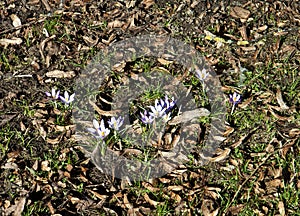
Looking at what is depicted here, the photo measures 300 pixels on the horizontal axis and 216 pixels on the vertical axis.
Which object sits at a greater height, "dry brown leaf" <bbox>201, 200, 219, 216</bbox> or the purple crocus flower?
the purple crocus flower

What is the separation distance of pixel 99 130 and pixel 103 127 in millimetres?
35

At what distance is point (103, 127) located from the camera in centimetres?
328

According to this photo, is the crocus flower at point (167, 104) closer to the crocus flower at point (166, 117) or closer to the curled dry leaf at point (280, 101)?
the crocus flower at point (166, 117)

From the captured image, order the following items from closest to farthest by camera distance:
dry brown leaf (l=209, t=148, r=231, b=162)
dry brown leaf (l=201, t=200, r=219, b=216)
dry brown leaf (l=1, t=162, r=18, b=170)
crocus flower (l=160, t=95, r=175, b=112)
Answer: dry brown leaf (l=201, t=200, r=219, b=216) < dry brown leaf (l=1, t=162, r=18, b=170) < dry brown leaf (l=209, t=148, r=231, b=162) < crocus flower (l=160, t=95, r=175, b=112)

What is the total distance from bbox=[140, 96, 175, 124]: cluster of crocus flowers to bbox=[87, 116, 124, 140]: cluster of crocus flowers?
7.1 inches

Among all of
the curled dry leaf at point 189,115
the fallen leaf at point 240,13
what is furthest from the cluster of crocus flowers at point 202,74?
the fallen leaf at point 240,13

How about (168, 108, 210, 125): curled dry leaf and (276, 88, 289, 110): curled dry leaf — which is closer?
(168, 108, 210, 125): curled dry leaf

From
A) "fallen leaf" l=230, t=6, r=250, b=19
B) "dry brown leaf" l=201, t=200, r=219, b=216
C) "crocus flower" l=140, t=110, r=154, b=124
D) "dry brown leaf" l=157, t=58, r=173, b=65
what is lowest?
"dry brown leaf" l=201, t=200, r=219, b=216

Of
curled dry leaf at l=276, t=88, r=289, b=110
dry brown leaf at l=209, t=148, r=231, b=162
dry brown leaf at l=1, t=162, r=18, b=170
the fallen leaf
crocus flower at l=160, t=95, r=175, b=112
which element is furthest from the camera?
the fallen leaf

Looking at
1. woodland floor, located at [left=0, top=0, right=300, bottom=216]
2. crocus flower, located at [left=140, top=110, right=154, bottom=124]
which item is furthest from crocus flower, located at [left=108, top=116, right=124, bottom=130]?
woodland floor, located at [left=0, top=0, right=300, bottom=216]

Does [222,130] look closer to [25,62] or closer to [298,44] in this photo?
[298,44]

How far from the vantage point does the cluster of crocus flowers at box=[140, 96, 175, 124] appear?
3.38 m

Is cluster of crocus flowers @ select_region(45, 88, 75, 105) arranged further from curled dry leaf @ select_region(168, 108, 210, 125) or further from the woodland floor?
curled dry leaf @ select_region(168, 108, 210, 125)

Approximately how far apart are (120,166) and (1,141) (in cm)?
88
